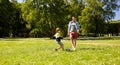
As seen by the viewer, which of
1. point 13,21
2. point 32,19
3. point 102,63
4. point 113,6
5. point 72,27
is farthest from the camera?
point 13,21

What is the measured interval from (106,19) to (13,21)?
1095 inches

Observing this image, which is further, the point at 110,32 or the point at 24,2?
the point at 110,32

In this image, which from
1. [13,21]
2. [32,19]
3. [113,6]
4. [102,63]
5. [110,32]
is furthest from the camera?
[110,32]

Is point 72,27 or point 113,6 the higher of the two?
point 113,6

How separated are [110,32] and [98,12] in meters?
15.6

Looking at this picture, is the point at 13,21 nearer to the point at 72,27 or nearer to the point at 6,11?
the point at 6,11

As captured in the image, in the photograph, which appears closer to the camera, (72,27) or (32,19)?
(72,27)

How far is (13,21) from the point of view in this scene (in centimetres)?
9219

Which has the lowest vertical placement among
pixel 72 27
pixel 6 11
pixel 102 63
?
pixel 102 63

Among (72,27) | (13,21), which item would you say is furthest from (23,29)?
(72,27)

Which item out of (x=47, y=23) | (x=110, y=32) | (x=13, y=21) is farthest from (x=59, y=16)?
(x=110, y=32)

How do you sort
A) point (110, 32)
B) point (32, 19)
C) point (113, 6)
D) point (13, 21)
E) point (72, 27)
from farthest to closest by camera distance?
point (110, 32) → point (13, 21) → point (113, 6) → point (32, 19) → point (72, 27)

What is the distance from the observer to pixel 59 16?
235 feet

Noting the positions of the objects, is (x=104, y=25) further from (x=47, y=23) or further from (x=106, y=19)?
(x=47, y=23)
